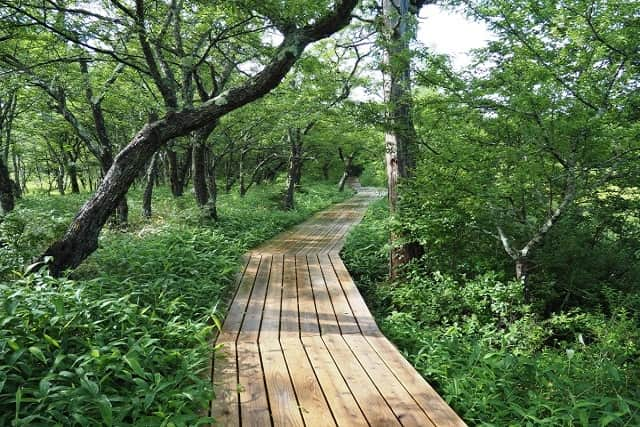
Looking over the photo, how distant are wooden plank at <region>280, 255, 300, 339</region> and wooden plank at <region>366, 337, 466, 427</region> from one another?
Answer: 776mm

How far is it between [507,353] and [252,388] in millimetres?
2065

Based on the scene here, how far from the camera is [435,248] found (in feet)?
18.2

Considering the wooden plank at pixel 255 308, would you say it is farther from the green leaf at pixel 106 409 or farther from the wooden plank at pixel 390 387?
the green leaf at pixel 106 409

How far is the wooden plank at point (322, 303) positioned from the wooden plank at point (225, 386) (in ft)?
→ 3.11

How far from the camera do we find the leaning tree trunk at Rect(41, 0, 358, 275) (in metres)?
4.23

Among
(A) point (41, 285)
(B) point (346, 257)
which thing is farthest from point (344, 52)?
(A) point (41, 285)

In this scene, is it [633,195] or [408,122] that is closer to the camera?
[633,195]

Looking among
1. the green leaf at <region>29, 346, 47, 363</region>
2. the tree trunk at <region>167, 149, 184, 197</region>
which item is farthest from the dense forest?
the tree trunk at <region>167, 149, 184, 197</region>

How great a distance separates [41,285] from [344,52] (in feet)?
34.3

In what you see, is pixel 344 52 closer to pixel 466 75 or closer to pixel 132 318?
pixel 466 75

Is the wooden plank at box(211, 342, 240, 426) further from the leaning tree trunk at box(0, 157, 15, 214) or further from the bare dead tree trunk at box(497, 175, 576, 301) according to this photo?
the leaning tree trunk at box(0, 157, 15, 214)

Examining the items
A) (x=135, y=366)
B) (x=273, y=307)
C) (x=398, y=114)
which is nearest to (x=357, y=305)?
(x=273, y=307)

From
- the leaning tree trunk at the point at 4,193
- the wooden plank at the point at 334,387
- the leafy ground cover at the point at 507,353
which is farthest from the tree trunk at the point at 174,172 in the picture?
the wooden plank at the point at 334,387

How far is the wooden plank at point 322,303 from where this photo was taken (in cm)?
363
